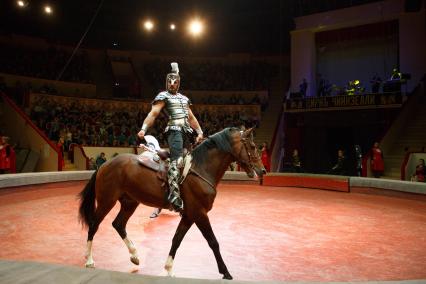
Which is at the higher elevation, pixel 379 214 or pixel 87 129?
pixel 87 129

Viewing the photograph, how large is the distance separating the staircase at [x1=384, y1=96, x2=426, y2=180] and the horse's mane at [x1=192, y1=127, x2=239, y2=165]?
1188 cm

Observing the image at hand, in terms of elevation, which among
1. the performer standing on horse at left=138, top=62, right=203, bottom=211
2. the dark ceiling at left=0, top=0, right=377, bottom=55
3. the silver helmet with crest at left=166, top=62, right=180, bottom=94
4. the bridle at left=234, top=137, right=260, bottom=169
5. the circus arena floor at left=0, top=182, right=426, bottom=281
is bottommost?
the circus arena floor at left=0, top=182, right=426, bottom=281

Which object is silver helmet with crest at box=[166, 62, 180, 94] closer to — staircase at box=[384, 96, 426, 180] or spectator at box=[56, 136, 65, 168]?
spectator at box=[56, 136, 65, 168]

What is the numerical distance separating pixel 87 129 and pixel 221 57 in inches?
512

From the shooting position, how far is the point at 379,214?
27.3 ft

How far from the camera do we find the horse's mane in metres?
4.23

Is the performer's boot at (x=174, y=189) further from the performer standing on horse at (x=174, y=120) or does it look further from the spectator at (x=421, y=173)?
the spectator at (x=421, y=173)

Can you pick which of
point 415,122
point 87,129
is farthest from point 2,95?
point 415,122

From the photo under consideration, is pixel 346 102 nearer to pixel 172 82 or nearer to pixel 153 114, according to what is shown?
pixel 172 82

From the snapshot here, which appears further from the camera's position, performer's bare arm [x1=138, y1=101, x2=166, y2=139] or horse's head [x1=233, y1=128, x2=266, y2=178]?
performer's bare arm [x1=138, y1=101, x2=166, y2=139]

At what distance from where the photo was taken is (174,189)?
4105mm

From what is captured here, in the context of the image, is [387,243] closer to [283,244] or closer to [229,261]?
[283,244]

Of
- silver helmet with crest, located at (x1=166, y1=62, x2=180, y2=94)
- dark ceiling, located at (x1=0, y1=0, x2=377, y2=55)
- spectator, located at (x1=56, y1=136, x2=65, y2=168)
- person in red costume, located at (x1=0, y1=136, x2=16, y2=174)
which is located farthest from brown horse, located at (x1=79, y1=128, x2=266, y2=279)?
dark ceiling, located at (x1=0, y1=0, x2=377, y2=55)

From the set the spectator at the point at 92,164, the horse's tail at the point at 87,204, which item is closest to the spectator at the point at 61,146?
the spectator at the point at 92,164
